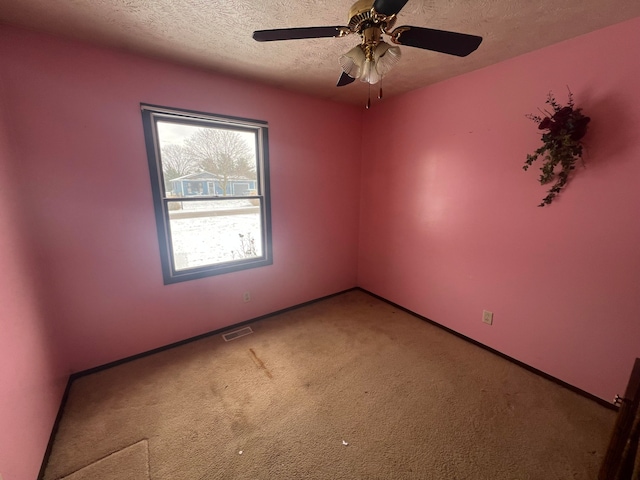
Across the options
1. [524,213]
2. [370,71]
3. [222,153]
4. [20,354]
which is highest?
[370,71]

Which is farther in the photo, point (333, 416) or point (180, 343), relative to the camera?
point (180, 343)

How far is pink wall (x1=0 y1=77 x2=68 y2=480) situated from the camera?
1188 mm

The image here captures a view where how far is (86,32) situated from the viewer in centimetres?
166

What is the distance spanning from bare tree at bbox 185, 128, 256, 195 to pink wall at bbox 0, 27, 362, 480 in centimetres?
21

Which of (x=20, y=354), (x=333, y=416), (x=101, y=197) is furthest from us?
(x=101, y=197)

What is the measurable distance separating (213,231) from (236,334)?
41.7 inches

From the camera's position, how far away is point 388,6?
0.89 meters

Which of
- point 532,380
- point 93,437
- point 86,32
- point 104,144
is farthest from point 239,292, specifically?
point 532,380

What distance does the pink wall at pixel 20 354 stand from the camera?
3.90 ft

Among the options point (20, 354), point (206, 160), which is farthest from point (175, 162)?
point (20, 354)

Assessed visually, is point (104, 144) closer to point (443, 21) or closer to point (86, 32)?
point (86, 32)

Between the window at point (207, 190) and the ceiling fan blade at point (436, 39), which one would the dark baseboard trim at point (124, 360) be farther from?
the ceiling fan blade at point (436, 39)

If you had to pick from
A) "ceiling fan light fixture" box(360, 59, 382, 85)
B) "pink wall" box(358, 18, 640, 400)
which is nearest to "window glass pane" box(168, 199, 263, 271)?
"pink wall" box(358, 18, 640, 400)

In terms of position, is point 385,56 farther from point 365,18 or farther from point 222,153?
point 222,153
